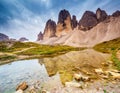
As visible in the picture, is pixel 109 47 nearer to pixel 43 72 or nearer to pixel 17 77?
pixel 43 72

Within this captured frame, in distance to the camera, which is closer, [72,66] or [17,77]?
[17,77]

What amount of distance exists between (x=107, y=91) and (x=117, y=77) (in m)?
6.50

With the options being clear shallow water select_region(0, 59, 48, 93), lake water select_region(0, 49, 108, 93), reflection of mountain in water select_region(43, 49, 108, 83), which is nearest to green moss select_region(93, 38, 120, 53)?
reflection of mountain in water select_region(43, 49, 108, 83)

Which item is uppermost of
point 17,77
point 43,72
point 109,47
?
point 109,47

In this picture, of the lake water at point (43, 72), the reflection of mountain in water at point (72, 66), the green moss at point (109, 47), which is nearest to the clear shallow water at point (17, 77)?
the lake water at point (43, 72)

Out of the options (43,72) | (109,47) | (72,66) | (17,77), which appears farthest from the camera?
(109,47)

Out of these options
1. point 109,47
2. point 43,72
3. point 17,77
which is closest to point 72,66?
point 43,72

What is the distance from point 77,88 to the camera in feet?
63.8

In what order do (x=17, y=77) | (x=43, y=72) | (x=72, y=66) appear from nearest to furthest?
(x=17, y=77)
(x=43, y=72)
(x=72, y=66)

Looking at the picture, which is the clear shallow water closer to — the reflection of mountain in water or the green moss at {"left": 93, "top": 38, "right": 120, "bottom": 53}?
the reflection of mountain in water

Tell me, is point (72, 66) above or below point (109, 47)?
below

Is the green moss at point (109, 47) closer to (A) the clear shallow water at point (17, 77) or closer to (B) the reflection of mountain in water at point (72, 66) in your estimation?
(B) the reflection of mountain in water at point (72, 66)

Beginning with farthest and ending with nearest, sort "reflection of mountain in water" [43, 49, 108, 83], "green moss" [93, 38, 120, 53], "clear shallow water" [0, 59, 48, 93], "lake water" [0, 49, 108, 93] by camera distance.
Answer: "green moss" [93, 38, 120, 53] < "reflection of mountain in water" [43, 49, 108, 83] < "lake water" [0, 49, 108, 93] < "clear shallow water" [0, 59, 48, 93]

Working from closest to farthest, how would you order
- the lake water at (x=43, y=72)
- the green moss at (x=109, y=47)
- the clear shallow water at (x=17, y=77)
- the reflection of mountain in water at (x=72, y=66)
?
the clear shallow water at (x=17, y=77) < the lake water at (x=43, y=72) < the reflection of mountain in water at (x=72, y=66) < the green moss at (x=109, y=47)
